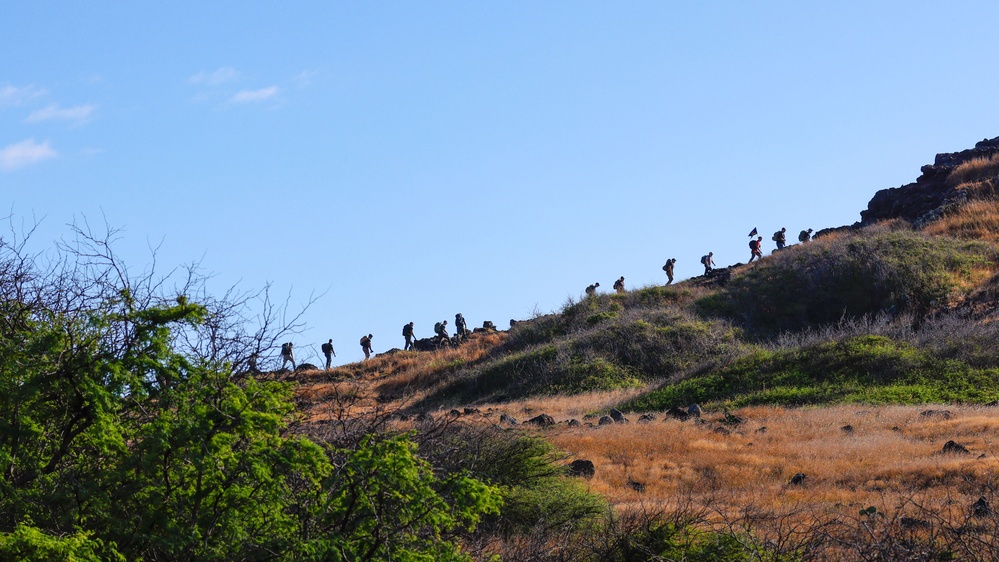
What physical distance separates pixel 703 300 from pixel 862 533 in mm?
29463

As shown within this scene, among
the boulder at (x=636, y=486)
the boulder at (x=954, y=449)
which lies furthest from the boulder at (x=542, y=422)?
the boulder at (x=954, y=449)

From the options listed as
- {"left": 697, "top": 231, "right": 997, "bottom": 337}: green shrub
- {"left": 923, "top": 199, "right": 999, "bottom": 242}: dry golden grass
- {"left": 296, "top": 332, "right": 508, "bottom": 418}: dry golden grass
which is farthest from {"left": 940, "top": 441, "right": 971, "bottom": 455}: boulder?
{"left": 923, "top": 199, "right": 999, "bottom": 242}: dry golden grass

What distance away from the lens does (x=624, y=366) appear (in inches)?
1265

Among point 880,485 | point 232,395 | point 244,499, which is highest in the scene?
point 232,395

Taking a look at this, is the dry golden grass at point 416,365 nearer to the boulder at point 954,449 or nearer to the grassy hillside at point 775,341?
the grassy hillside at point 775,341

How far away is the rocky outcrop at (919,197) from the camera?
4559 cm

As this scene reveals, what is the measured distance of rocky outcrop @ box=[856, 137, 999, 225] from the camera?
45594mm

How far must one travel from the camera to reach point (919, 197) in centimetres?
4781

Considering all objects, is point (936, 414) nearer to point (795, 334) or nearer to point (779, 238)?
point (795, 334)

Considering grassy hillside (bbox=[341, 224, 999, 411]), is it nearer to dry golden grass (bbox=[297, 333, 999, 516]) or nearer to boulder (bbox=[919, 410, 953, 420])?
boulder (bbox=[919, 410, 953, 420])

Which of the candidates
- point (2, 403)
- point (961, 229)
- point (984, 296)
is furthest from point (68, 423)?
point (961, 229)

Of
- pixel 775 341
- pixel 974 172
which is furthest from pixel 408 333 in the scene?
pixel 974 172

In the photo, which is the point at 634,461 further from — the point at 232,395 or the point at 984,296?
the point at 984,296

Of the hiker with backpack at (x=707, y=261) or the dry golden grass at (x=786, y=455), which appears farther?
the hiker with backpack at (x=707, y=261)
